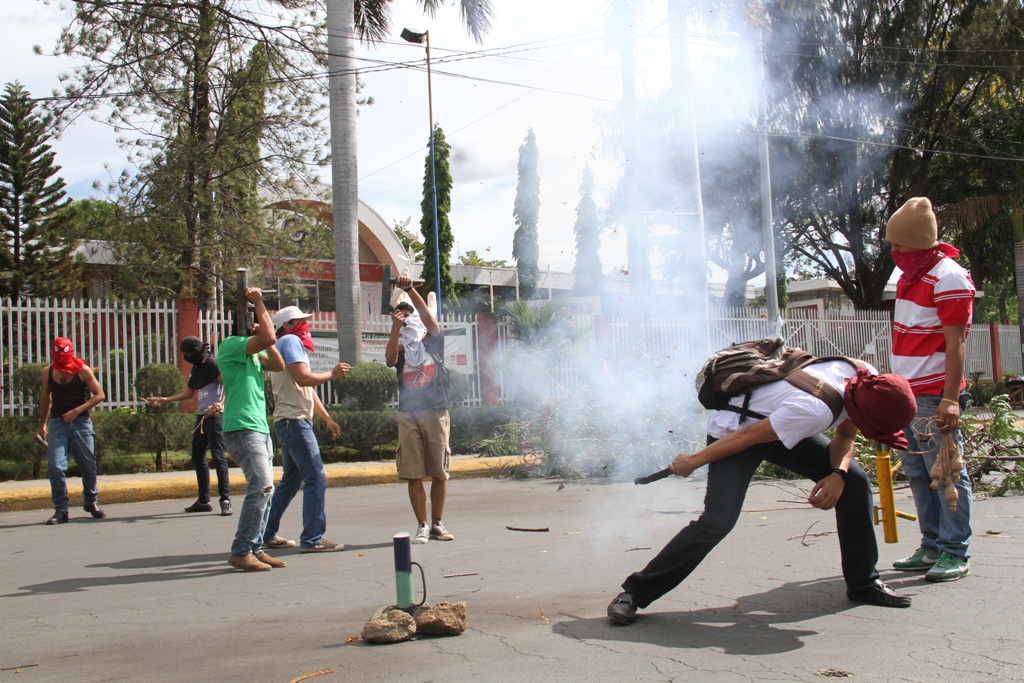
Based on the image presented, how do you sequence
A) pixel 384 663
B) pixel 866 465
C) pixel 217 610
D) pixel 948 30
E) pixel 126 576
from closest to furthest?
1. pixel 384 663
2. pixel 217 610
3. pixel 126 576
4. pixel 866 465
5. pixel 948 30

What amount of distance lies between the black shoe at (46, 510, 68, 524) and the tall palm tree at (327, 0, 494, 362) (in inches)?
220

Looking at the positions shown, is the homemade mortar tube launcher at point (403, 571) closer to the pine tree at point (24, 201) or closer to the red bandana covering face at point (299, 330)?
the red bandana covering face at point (299, 330)

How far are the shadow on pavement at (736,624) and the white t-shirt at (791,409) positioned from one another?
0.83 metres

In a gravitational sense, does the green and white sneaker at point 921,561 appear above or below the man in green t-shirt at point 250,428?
below

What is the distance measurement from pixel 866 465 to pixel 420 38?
965 centimetres

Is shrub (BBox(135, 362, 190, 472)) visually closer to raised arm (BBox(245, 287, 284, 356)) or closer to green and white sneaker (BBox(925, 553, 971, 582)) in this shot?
raised arm (BBox(245, 287, 284, 356))

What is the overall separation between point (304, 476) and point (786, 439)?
11.7ft

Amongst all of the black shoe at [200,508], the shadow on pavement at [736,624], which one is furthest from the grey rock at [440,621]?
the black shoe at [200,508]

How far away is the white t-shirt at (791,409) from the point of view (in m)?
3.49

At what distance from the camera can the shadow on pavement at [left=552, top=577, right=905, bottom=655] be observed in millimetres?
3492

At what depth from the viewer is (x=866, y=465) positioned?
27.9ft

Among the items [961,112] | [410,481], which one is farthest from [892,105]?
[410,481]

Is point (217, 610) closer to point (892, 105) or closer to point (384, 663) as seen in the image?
point (384, 663)

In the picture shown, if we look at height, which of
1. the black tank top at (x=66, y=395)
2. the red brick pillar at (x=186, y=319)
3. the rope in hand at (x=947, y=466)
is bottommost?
the rope in hand at (x=947, y=466)
